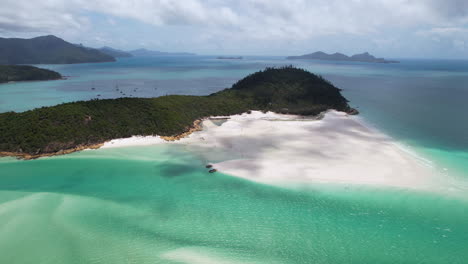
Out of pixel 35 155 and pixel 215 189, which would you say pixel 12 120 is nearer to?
pixel 35 155

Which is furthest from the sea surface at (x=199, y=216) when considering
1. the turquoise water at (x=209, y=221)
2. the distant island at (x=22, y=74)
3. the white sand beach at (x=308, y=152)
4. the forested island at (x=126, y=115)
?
the distant island at (x=22, y=74)

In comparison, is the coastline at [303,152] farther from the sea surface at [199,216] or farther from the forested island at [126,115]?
the sea surface at [199,216]

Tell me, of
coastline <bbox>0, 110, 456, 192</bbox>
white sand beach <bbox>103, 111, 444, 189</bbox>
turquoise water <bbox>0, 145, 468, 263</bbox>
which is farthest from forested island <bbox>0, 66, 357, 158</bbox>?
turquoise water <bbox>0, 145, 468, 263</bbox>

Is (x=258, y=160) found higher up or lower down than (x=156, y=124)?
lower down

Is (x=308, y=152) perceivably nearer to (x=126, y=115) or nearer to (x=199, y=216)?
(x=199, y=216)

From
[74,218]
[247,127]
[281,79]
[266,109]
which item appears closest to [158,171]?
[74,218]

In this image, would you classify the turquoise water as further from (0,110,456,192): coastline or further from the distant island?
the distant island

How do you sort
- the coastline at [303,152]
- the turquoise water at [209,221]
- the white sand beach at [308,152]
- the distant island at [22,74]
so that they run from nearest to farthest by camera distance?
the turquoise water at [209,221] → the coastline at [303,152] → the white sand beach at [308,152] → the distant island at [22,74]
